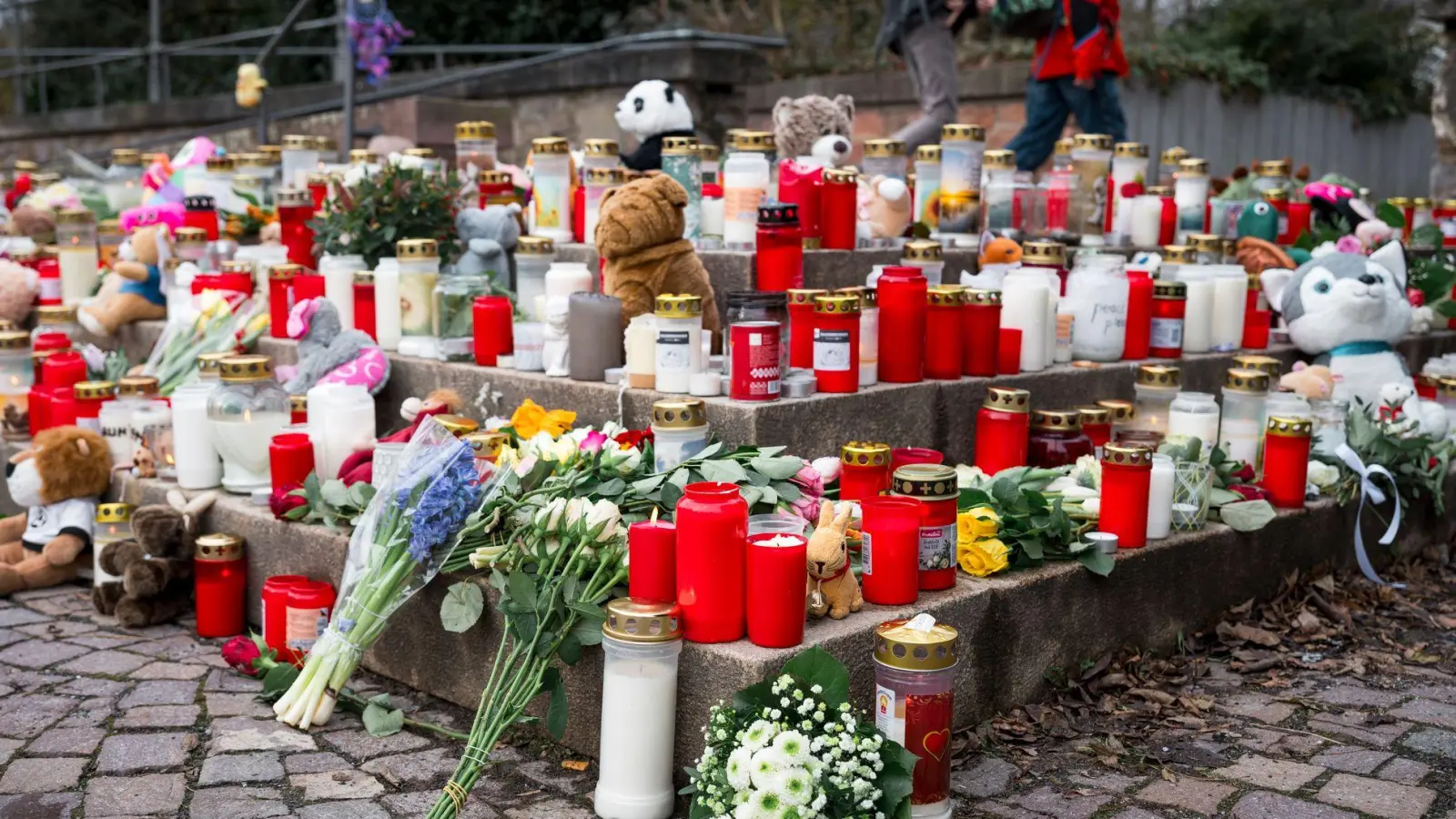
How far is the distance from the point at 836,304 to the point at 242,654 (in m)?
1.73

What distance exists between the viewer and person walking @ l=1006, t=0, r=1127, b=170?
6.27 metres

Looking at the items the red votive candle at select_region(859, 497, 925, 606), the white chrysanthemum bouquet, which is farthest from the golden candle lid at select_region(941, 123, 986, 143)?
the white chrysanthemum bouquet

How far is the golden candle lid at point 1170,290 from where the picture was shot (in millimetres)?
4562

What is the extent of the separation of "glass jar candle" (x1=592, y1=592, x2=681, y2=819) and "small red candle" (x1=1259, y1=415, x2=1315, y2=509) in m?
2.03

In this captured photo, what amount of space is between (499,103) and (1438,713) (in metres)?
6.70

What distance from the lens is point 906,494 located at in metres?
2.99

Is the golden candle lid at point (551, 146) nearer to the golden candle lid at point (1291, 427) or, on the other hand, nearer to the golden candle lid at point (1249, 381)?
A: the golden candle lid at point (1249, 381)

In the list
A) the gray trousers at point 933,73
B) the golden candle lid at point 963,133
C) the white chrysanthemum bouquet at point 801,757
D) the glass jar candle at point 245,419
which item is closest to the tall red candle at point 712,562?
the white chrysanthemum bouquet at point 801,757

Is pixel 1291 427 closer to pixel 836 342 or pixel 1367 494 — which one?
pixel 1367 494

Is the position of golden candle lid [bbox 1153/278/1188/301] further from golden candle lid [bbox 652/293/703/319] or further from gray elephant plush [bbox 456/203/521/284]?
gray elephant plush [bbox 456/203/521/284]

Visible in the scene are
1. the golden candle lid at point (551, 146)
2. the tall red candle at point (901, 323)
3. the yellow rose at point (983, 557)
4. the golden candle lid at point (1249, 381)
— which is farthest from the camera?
the golden candle lid at point (551, 146)

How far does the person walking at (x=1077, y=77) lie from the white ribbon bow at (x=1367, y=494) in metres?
2.48

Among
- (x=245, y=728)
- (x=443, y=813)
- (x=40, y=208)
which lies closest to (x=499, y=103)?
(x=40, y=208)

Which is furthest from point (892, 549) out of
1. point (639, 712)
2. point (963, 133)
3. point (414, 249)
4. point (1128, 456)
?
point (963, 133)
